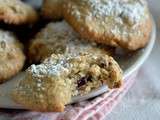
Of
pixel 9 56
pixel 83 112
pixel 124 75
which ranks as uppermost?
pixel 9 56

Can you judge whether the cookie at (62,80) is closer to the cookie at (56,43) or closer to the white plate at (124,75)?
the white plate at (124,75)

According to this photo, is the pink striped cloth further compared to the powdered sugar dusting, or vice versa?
the powdered sugar dusting

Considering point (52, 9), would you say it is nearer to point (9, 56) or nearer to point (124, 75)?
point (9, 56)

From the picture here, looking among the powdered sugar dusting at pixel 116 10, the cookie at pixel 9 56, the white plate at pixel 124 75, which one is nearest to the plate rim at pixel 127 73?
the white plate at pixel 124 75

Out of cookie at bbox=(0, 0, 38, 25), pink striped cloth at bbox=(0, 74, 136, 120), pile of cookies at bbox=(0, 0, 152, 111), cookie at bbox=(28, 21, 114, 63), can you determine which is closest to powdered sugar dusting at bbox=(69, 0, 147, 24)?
pile of cookies at bbox=(0, 0, 152, 111)

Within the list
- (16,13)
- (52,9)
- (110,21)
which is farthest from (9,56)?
(110,21)

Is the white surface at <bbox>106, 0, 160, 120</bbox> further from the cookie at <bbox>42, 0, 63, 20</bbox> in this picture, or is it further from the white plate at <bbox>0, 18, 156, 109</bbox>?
the cookie at <bbox>42, 0, 63, 20</bbox>

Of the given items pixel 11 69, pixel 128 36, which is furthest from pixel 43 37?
pixel 128 36
